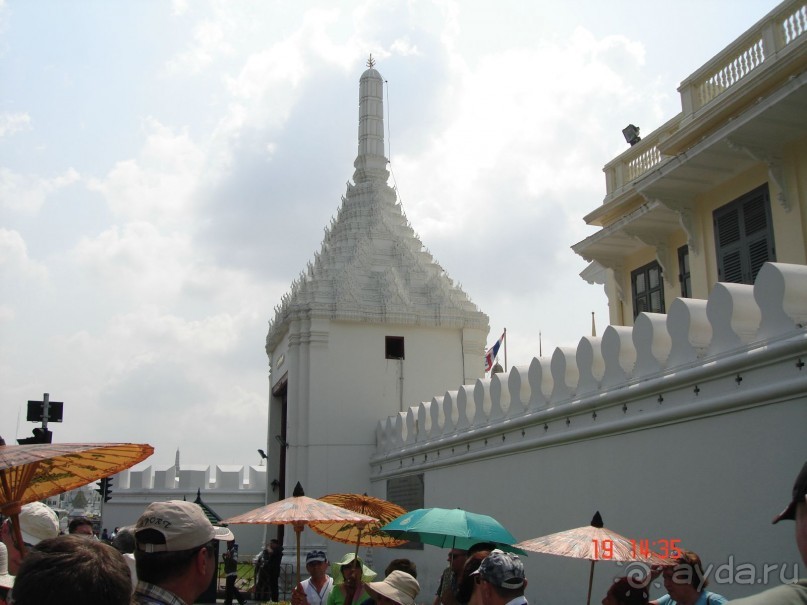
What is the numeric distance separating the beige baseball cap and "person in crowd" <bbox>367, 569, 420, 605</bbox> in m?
2.71

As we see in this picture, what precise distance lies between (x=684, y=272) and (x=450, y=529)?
27.1ft

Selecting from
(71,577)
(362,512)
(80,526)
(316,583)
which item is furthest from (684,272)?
(71,577)

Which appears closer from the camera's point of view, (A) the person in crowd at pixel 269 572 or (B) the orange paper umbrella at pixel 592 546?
(B) the orange paper umbrella at pixel 592 546

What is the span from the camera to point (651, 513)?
975cm

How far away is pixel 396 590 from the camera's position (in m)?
5.74

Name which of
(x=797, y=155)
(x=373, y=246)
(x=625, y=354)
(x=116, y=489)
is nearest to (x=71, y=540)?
(x=625, y=354)

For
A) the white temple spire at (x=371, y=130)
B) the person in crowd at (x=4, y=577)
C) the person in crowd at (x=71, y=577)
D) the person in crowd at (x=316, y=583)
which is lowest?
the person in crowd at (x=316, y=583)

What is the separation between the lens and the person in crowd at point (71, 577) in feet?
8.11

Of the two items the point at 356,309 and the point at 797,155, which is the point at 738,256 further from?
the point at 356,309

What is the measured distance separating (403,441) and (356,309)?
13.7 feet

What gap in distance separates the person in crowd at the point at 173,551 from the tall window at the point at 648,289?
42.1ft

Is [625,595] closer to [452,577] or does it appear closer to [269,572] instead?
[452,577]

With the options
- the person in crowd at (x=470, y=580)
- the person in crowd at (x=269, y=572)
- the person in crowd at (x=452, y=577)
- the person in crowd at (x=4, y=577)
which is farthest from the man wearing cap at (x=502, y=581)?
the person in crowd at (x=269, y=572)

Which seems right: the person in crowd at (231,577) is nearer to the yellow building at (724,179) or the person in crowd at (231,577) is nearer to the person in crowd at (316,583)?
the yellow building at (724,179)
